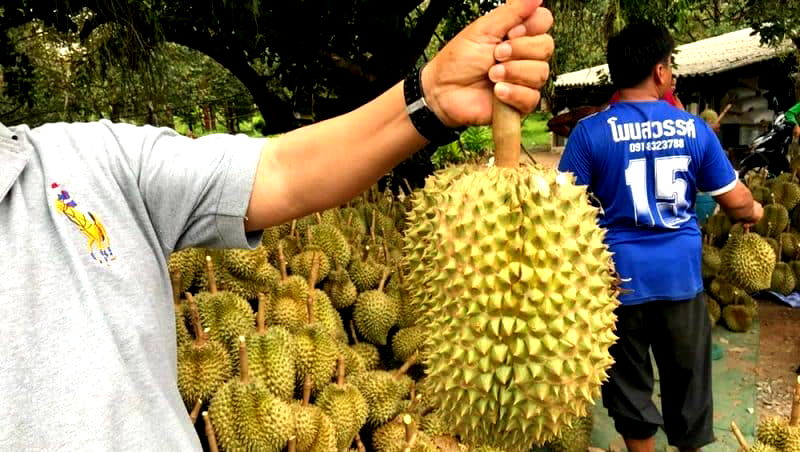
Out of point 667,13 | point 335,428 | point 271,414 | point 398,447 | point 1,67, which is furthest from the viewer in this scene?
point 1,67

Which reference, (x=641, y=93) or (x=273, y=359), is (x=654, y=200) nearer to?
(x=641, y=93)

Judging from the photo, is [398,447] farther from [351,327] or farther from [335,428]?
[351,327]

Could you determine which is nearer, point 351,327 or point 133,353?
point 133,353

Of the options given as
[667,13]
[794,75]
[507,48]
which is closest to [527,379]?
[507,48]

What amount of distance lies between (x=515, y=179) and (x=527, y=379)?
33cm

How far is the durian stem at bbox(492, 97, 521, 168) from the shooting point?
94 centimetres

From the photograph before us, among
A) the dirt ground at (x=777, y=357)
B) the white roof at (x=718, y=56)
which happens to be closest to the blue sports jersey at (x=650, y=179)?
the dirt ground at (x=777, y=357)

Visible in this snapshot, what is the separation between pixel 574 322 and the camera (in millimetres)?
988

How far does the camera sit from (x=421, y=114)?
3.26 ft

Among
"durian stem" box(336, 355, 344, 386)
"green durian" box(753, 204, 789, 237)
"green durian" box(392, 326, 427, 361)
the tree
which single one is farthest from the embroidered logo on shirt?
"green durian" box(753, 204, 789, 237)

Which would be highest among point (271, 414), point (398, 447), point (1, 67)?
point (1, 67)

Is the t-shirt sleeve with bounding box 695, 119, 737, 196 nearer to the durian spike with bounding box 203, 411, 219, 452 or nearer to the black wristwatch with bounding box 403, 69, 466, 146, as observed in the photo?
the black wristwatch with bounding box 403, 69, 466, 146

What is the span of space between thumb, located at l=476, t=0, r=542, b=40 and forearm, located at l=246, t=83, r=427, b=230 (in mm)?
183

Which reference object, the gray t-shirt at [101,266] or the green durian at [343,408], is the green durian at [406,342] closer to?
the green durian at [343,408]
